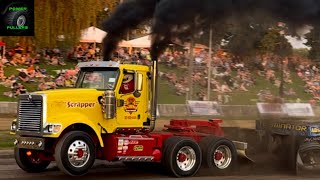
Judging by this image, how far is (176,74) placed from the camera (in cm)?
2423

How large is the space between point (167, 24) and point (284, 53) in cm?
837

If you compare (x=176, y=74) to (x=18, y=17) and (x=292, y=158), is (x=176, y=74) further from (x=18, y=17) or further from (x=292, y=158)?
(x=292, y=158)

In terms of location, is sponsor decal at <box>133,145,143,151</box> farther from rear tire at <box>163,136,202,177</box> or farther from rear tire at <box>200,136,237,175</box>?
rear tire at <box>200,136,237,175</box>

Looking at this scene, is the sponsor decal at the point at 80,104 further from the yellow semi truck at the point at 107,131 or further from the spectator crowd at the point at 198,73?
the spectator crowd at the point at 198,73

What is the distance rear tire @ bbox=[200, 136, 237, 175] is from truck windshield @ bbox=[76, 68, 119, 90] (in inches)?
90.3

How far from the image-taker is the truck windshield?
36.1 ft

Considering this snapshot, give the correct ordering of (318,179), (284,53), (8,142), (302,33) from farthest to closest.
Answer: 1. (284,53)
2. (8,142)
3. (302,33)
4. (318,179)

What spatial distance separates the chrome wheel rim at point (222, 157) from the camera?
464 inches

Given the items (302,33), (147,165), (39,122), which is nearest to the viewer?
(39,122)

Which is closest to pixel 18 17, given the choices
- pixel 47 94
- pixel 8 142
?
pixel 8 142

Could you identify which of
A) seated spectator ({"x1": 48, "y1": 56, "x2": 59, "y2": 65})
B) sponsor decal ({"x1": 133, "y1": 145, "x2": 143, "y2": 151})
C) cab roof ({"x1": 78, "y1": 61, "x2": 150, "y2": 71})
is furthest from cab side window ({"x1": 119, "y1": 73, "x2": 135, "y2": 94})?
seated spectator ({"x1": 48, "y1": 56, "x2": 59, "y2": 65})

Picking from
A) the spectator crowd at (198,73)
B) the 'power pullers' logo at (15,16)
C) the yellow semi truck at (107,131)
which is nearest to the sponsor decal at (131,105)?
the yellow semi truck at (107,131)

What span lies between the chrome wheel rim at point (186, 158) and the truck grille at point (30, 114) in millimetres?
2788

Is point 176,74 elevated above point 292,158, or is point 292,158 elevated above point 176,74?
point 176,74
